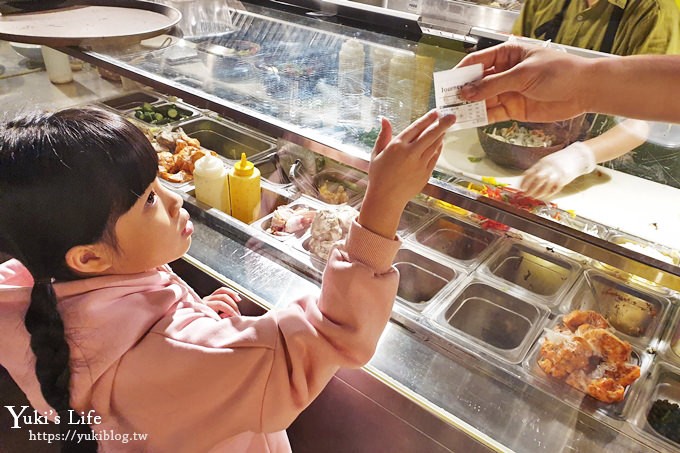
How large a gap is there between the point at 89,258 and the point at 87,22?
1.69m

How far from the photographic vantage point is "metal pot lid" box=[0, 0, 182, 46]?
2.03 meters

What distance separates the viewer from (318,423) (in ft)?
6.40

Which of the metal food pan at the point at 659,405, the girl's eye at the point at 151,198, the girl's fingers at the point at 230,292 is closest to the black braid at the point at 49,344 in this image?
the girl's eye at the point at 151,198

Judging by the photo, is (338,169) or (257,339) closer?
(257,339)

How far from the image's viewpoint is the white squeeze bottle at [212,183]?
2.32 m

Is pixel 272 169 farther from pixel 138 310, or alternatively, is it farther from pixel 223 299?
pixel 138 310

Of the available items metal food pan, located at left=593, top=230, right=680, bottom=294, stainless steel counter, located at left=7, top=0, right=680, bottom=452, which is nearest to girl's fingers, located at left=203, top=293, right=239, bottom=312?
stainless steel counter, located at left=7, top=0, right=680, bottom=452

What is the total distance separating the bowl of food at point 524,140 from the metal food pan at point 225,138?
1671mm

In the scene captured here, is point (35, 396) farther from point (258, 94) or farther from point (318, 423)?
point (258, 94)

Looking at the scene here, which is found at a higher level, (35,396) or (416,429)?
(35,396)

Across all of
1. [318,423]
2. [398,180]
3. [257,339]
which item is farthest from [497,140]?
[318,423]

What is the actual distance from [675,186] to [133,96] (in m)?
3.27

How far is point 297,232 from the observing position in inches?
87.7

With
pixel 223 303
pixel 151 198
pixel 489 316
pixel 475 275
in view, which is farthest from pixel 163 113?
pixel 489 316
